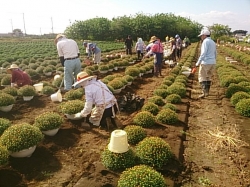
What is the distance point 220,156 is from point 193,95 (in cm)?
453

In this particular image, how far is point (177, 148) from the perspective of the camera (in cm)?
466

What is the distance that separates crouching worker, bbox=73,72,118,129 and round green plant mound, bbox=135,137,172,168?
5.13ft

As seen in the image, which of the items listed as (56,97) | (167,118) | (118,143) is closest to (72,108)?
(56,97)

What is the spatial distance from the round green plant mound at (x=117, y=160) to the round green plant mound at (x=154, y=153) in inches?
7.6

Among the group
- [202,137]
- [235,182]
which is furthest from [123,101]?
[235,182]

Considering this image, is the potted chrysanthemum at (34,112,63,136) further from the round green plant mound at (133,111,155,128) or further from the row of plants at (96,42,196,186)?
the round green plant mound at (133,111,155,128)

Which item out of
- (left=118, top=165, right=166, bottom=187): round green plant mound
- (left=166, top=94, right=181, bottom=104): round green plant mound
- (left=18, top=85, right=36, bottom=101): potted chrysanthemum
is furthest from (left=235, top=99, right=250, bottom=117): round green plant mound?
(left=18, top=85, right=36, bottom=101): potted chrysanthemum

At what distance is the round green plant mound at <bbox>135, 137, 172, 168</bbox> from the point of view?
397cm

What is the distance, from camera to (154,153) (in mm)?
4004

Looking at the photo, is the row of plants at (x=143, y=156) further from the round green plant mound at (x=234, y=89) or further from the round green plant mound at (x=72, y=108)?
the round green plant mound at (x=234, y=89)

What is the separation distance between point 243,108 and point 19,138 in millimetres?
5196

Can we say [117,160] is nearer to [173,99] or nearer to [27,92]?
[173,99]

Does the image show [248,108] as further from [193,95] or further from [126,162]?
[126,162]

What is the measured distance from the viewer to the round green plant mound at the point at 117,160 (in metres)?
3.90
